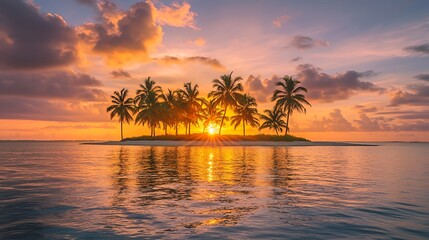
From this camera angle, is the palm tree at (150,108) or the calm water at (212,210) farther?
the palm tree at (150,108)

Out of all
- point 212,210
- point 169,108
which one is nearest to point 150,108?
point 169,108

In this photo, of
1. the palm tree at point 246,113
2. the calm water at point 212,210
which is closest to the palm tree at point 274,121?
the palm tree at point 246,113

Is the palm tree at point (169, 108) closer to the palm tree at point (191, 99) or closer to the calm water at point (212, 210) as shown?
the palm tree at point (191, 99)

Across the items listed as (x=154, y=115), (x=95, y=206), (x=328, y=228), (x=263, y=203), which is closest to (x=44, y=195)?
(x=95, y=206)

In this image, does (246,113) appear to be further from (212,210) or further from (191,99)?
(212,210)

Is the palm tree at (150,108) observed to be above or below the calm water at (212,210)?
above

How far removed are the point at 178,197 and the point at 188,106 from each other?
7177cm

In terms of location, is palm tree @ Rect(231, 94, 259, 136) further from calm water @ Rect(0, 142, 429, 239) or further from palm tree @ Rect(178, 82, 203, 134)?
calm water @ Rect(0, 142, 429, 239)

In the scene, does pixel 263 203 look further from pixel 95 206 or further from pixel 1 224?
pixel 1 224

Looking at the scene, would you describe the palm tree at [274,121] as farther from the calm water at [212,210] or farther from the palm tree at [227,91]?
the calm water at [212,210]

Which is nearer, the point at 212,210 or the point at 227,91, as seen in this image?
the point at 212,210

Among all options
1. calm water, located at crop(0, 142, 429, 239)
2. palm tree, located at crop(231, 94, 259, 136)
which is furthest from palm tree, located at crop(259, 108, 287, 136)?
calm water, located at crop(0, 142, 429, 239)

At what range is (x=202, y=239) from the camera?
6594 millimetres

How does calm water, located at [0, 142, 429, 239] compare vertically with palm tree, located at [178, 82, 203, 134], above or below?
below
